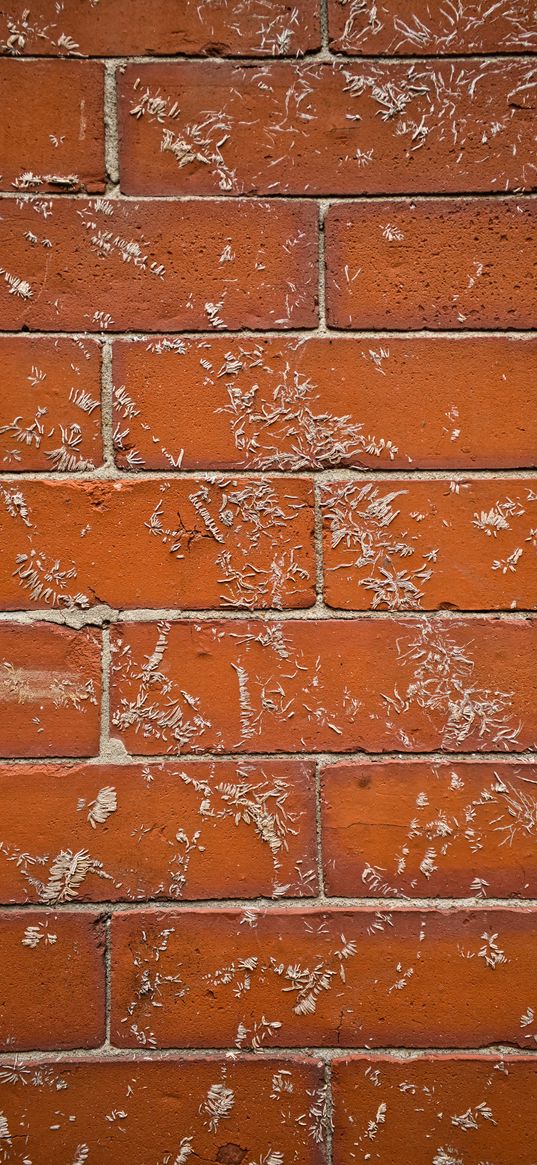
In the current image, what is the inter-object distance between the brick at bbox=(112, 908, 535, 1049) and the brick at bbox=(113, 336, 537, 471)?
0.45 meters

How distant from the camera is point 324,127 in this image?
2.72ft

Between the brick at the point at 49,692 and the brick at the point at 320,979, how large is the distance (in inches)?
7.7

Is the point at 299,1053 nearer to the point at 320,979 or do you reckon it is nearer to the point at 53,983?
the point at 320,979

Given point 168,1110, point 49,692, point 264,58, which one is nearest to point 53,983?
point 168,1110

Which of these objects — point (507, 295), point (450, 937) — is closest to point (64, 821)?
point (450, 937)

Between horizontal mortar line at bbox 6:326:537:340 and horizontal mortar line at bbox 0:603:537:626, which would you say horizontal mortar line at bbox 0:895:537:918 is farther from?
horizontal mortar line at bbox 6:326:537:340

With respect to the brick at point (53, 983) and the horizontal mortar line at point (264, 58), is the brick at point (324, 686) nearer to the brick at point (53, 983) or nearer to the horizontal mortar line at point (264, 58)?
the brick at point (53, 983)

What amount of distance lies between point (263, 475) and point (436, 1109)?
0.63 metres

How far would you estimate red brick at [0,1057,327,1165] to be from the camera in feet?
2.64

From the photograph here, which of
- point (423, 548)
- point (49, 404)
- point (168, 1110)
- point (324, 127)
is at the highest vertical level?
point (324, 127)

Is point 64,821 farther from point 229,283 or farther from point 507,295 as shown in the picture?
point 507,295

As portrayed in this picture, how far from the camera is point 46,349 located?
835 millimetres

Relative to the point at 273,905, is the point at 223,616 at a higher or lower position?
higher

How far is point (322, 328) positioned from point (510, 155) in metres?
0.25
